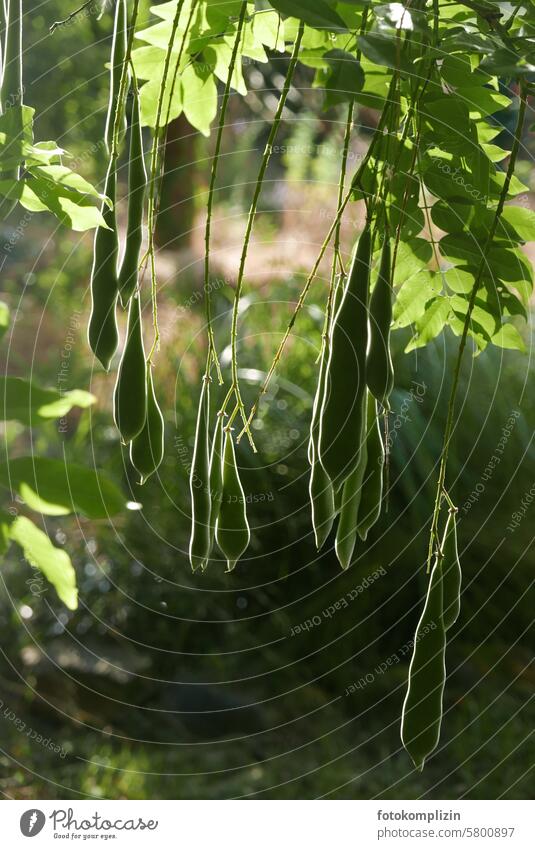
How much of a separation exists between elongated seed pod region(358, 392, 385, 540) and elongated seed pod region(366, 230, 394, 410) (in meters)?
0.03

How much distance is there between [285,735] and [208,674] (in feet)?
0.24

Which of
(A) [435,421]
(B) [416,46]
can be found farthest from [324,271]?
(B) [416,46]

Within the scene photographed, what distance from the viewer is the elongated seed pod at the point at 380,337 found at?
0.15 meters

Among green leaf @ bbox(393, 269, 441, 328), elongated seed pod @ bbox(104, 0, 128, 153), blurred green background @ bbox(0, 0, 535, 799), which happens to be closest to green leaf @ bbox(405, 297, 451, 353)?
green leaf @ bbox(393, 269, 441, 328)

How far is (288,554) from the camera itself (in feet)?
1.94

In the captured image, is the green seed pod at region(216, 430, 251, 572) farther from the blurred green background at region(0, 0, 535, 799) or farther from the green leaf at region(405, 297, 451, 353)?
the blurred green background at region(0, 0, 535, 799)

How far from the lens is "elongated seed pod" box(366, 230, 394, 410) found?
0.50ft

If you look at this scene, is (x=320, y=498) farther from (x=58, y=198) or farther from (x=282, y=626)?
(x=282, y=626)

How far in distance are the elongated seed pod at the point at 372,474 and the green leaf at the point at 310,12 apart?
8cm

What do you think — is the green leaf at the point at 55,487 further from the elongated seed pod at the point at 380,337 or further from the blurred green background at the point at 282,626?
the blurred green background at the point at 282,626
